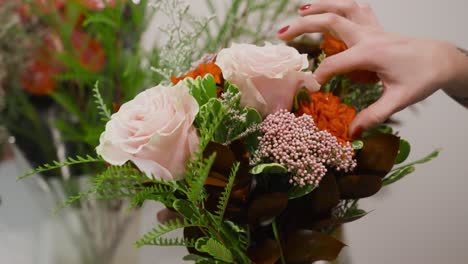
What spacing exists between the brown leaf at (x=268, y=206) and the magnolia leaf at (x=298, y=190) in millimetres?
13

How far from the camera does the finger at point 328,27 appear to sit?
60cm

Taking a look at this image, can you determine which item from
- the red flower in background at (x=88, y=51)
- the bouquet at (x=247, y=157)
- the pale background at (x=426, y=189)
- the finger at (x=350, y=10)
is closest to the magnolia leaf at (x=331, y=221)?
the bouquet at (x=247, y=157)

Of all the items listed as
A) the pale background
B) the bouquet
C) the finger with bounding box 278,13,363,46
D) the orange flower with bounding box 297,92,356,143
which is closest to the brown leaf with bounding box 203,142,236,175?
the bouquet

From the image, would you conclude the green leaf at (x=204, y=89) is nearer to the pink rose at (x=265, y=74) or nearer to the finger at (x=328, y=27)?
the pink rose at (x=265, y=74)

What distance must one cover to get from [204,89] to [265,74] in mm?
65

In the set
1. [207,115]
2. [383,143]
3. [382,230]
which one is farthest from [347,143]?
[382,230]

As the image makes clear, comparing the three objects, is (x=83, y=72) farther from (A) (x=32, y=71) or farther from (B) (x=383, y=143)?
(B) (x=383, y=143)

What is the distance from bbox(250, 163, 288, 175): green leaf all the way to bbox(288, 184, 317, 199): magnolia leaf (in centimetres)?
3

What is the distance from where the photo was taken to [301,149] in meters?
0.50

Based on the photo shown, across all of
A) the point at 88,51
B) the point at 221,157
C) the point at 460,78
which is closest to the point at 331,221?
the point at 221,157

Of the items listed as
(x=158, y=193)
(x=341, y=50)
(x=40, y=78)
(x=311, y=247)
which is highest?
(x=40, y=78)

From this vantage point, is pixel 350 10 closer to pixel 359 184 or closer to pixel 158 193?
pixel 359 184

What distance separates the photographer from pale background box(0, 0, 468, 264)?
106cm

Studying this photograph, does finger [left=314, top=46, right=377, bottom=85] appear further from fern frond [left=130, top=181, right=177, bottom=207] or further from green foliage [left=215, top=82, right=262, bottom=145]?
fern frond [left=130, top=181, right=177, bottom=207]
